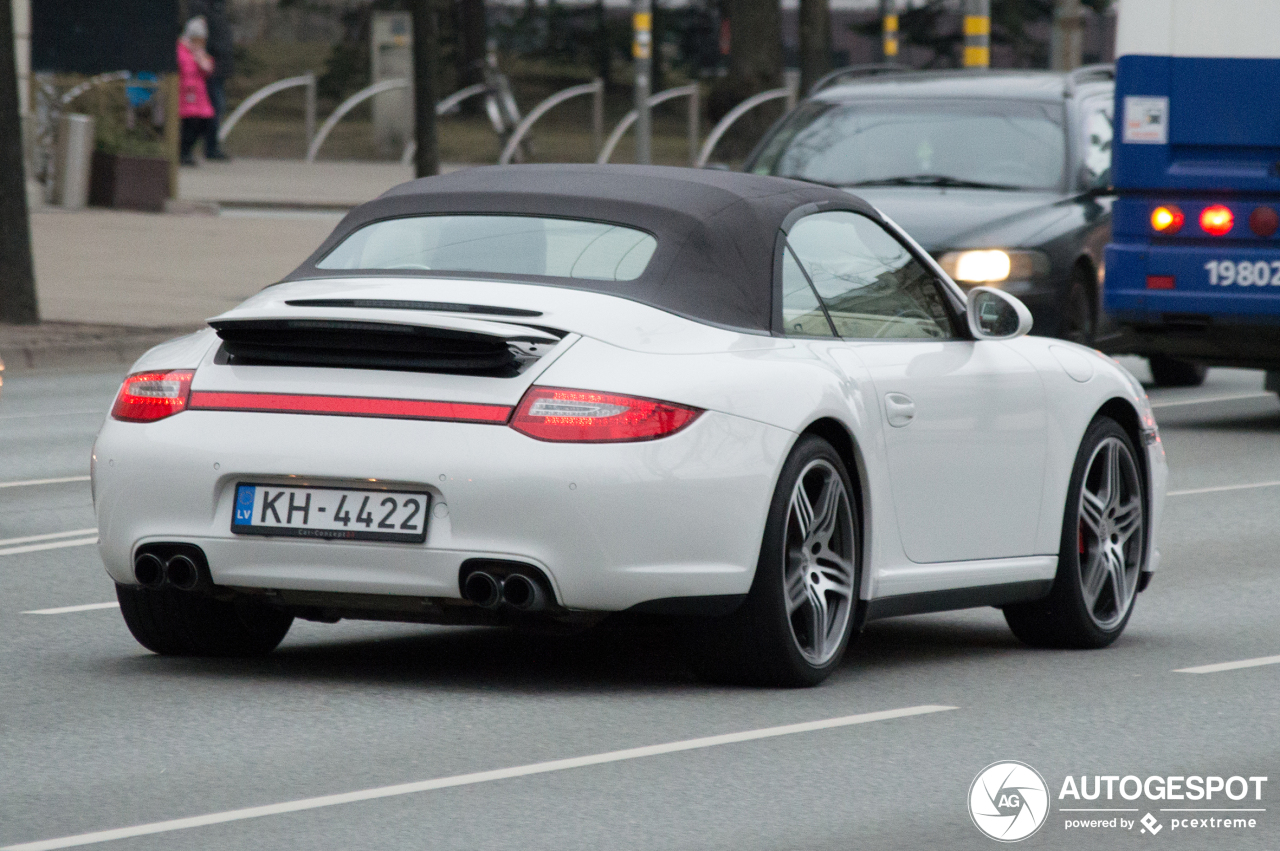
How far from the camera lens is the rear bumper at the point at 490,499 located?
6.34m

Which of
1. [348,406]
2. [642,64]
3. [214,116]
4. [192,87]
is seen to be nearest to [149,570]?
[348,406]

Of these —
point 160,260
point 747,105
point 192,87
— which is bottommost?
point 160,260

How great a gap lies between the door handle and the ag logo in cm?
139

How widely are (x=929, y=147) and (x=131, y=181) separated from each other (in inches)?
598

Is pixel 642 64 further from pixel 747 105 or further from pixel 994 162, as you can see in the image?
pixel 994 162

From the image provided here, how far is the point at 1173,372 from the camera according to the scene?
18094mm

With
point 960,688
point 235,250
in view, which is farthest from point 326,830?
point 235,250

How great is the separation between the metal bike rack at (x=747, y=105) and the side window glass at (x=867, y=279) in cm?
2839

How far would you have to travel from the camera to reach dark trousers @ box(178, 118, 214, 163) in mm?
35062

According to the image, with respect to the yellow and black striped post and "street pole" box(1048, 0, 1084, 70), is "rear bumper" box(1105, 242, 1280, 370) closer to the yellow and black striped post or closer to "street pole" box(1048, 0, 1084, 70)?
the yellow and black striped post

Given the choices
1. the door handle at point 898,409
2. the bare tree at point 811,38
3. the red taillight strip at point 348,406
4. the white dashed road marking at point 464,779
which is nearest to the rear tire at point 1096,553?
the door handle at point 898,409

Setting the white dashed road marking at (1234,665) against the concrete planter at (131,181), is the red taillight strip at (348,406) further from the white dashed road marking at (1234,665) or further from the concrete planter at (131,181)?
the concrete planter at (131,181)

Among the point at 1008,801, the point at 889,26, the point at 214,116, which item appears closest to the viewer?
the point at 1008,801

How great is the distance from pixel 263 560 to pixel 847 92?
10.3 m
